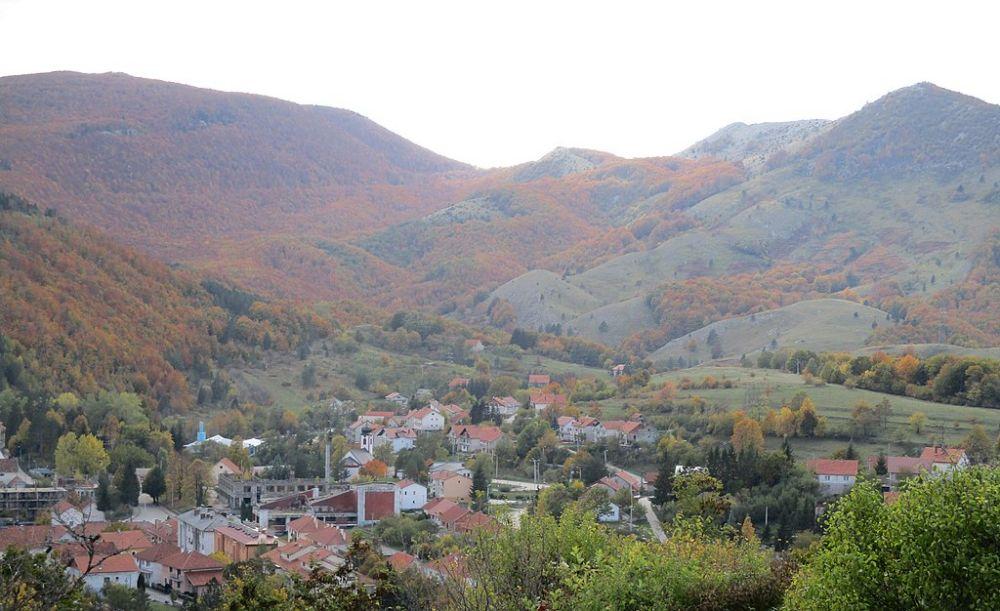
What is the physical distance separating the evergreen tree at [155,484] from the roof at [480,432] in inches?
697

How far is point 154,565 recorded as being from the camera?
114 feet

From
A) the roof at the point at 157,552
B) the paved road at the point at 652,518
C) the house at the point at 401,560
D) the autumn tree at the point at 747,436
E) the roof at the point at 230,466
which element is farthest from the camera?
the roof at the point at 230,466

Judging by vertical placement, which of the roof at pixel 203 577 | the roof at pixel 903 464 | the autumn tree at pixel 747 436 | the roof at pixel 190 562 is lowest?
the roof at pixel 203 577

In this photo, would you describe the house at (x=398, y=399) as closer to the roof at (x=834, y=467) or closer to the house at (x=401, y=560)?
the roof at (x=834, y=467)

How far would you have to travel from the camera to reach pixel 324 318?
100 metres

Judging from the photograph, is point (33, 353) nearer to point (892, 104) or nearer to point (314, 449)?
point (314, 449)

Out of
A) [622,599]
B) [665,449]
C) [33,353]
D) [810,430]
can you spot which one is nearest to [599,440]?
[665,449]

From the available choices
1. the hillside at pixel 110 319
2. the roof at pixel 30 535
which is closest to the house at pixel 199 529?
the roof at pixel 30 535

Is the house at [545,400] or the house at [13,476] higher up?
the house at [13,476]

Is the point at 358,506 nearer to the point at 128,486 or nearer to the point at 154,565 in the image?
the point at 128,486

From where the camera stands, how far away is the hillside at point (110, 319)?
7006 centimetres

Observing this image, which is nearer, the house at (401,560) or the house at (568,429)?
the house at (401,560)

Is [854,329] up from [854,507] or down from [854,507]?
down

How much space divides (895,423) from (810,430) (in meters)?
3.60
